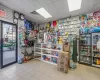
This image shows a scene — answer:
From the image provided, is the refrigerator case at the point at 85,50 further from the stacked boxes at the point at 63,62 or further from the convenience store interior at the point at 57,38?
the stacked boxes at the point at 63,62

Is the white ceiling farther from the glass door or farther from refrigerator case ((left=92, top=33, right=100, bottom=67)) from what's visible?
refrigerator case ((left=92, top=33, right=100, bottom=67))

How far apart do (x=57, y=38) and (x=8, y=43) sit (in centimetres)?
322

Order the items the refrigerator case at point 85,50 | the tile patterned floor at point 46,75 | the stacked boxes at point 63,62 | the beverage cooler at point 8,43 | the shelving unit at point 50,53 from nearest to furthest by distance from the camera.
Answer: the tile patterned floor at point 46,75 → the stacked boxes at point 63,62 → the beverage cooler at point 8,43 → the refrigerator case at point 85,50 → the shelving unit at point 50,53

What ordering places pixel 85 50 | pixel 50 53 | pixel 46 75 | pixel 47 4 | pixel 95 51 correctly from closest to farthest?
1. pixel 46 75
2. pixel 47 4
3. pixel 95 51
4. pixel 85 50
5. pixel 50 53

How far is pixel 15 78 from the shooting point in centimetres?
231

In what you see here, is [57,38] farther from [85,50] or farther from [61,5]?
[61,5]

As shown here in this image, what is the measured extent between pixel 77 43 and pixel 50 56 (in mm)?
1883

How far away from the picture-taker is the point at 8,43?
3559 mm

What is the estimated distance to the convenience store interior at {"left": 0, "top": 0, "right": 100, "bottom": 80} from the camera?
2859 mm

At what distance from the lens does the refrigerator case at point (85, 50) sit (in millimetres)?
3581

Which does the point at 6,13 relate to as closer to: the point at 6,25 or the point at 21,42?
the point at 6,25

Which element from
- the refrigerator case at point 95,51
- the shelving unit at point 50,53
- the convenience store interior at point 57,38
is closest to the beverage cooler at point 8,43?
the convenience store interior at point 57,38

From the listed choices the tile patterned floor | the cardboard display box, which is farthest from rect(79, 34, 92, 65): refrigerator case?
the cardboard display box

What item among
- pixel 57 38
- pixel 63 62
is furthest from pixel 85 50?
pixel 57 38
